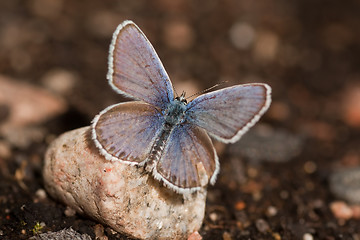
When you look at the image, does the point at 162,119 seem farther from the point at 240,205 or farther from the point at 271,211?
the point at 271,211

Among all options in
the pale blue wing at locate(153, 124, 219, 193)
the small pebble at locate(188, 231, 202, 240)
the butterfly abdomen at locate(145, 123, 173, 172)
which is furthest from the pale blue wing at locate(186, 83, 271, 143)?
the small pebble at locate(188, 231, 202, 240)

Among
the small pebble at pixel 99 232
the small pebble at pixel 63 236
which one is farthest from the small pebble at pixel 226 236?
the small pebble at pixel 63 236

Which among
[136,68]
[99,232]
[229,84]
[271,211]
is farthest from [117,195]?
[229,84]

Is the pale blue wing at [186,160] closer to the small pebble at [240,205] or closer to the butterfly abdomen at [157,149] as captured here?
the butterfly abdomen at [157,149]

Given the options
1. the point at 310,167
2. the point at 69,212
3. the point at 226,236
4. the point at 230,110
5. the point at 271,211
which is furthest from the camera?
the point at 310,167

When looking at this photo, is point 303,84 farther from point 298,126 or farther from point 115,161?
point 115,161

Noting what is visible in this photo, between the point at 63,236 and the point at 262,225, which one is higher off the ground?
the point at 63,236
